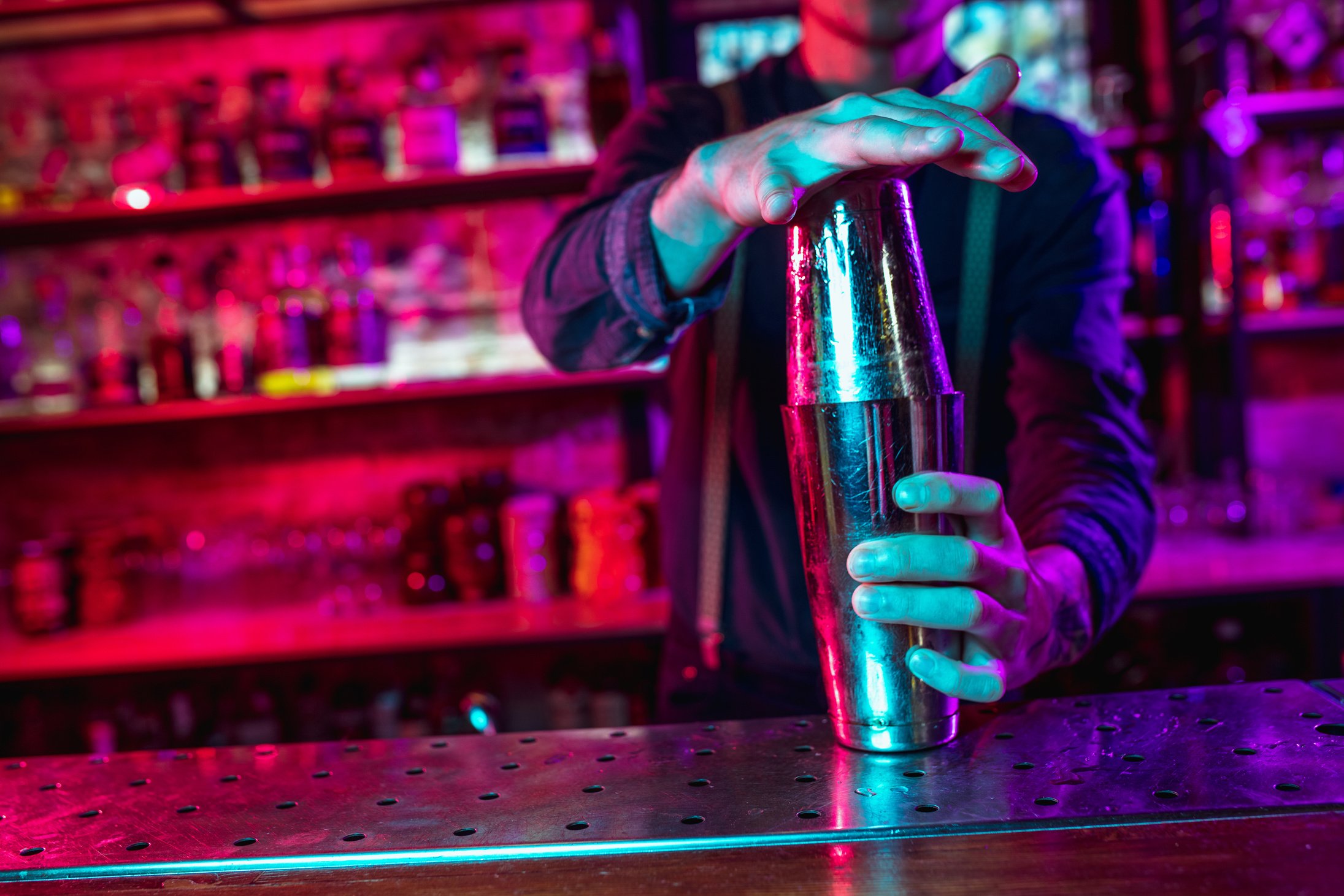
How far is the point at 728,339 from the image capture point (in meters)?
1.13

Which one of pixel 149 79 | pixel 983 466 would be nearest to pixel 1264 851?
pixel 983 466

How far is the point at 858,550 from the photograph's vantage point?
558 mm

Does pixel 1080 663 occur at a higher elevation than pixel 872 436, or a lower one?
lower

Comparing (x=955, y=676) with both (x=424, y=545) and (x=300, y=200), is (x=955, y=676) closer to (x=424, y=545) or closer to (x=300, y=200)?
(x=424, y=545)

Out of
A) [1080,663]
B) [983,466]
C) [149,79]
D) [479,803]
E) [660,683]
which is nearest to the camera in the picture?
[479,803]

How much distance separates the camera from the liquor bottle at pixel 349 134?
2.22 m

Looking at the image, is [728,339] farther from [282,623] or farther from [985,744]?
[282,623]

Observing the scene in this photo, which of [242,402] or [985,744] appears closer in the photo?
[985,744]

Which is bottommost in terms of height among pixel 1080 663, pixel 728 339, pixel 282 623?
pixel 1080 663

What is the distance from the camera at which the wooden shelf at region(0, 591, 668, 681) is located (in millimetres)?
1962

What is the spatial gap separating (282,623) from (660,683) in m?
1.21

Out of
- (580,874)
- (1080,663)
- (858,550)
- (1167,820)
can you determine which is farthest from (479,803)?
(1080,663)

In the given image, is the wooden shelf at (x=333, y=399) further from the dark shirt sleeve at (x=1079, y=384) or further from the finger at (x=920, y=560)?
the finger at (x=920, y=560)

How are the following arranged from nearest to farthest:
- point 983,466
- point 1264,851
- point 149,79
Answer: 1. point 1264,851
2. point 983,466
3. point 149,79
